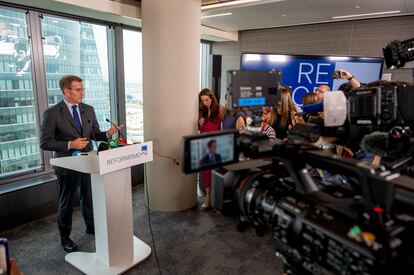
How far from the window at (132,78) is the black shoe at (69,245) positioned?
1766 mm

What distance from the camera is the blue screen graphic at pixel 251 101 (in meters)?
1.06

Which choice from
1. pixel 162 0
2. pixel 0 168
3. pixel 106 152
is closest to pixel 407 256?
pixel 106 152

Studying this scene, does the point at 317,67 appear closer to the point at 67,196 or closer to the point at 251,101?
the point at 251,101

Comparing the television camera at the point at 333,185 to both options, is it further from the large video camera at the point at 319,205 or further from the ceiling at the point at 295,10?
the ceiling at the point at 295,10

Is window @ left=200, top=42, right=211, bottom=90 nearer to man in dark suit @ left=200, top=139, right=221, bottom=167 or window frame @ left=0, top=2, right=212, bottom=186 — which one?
window frame @ left=0, top=2, right=212, bottom=186

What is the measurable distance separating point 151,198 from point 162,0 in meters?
2.12

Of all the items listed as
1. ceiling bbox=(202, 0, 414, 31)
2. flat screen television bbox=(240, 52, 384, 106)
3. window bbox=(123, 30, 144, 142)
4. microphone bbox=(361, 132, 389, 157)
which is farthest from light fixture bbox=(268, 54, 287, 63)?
microphone bbox=(361, 132, 389, 157)

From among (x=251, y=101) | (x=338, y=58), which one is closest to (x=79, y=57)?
(x=251, y=101)

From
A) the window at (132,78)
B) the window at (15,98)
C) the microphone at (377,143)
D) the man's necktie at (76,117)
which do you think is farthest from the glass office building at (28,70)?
the microphone at (377,143)

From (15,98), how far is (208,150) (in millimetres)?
3012

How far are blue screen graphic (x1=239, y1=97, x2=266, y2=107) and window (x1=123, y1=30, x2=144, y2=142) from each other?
3.04 m

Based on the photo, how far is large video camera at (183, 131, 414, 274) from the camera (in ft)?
2.38

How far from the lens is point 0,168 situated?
3080 mm

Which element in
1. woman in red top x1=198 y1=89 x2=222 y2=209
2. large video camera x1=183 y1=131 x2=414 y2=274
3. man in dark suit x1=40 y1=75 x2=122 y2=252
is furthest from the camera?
woman in red top x1=198 y1=89 x2=222 y2=209
